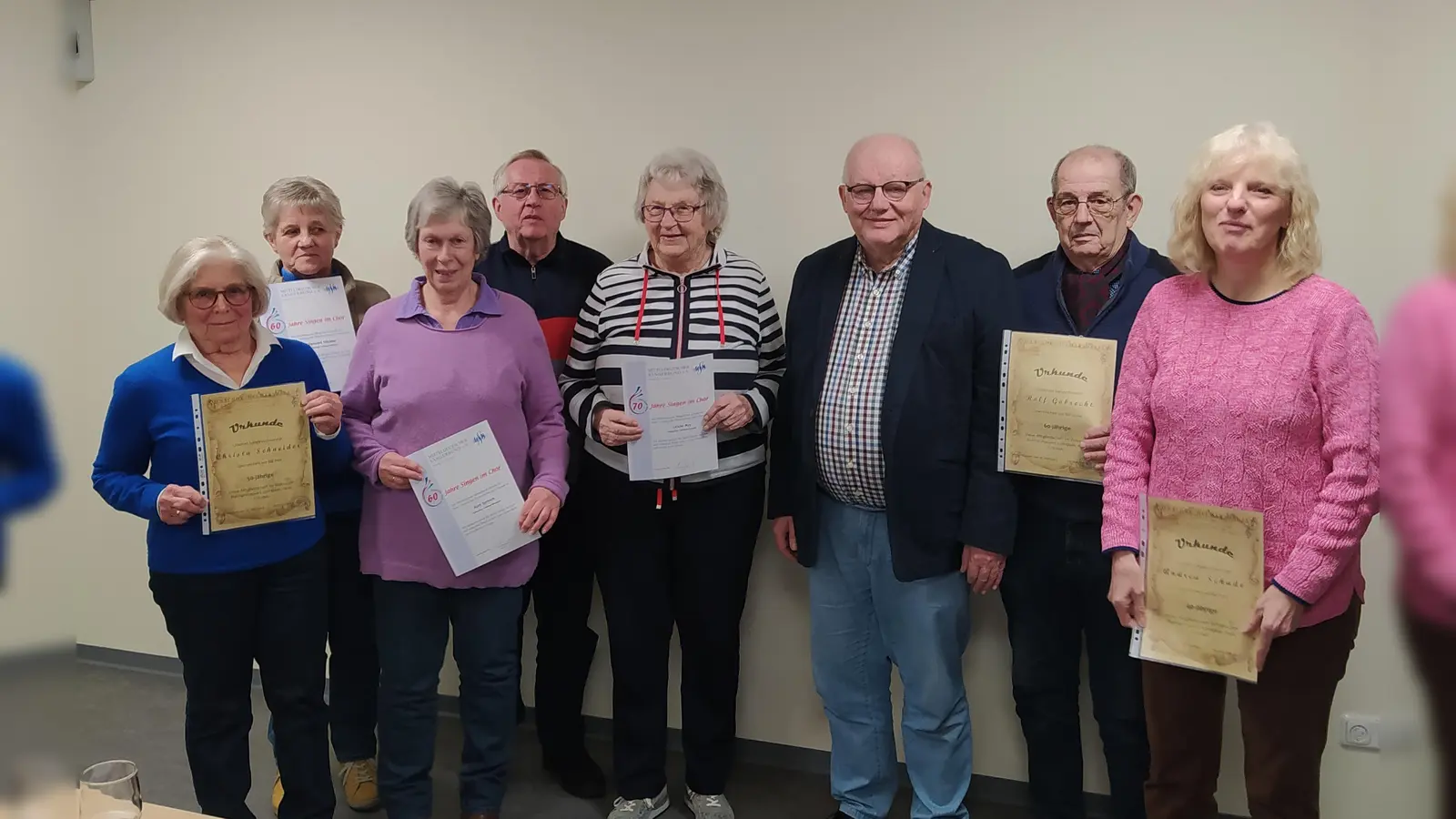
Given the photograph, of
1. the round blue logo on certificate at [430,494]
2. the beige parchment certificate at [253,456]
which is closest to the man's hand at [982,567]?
the round blue logo on certificate at [430,494]

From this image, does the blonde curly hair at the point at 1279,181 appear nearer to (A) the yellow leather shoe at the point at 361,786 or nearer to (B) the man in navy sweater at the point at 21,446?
(B) the man in navy sweater at the point at 21,446

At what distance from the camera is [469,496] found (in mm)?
2291

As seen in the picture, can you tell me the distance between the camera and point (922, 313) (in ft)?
7.32

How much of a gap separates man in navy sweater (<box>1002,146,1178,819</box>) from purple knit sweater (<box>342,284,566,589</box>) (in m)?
1.16

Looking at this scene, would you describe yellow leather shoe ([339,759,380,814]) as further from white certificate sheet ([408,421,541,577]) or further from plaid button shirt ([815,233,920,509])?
plaid button shirt ([815,233,920,509])

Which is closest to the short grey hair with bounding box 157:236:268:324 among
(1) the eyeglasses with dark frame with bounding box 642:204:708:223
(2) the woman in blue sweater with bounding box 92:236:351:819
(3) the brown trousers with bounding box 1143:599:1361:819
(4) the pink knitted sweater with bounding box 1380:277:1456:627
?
(2) the woman in blue sweater with bounding box 92:236:351:819

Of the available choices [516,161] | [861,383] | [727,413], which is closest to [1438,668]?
[861,383]

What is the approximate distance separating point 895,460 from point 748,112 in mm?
1275

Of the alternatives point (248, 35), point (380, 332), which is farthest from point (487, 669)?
point (248, 35)

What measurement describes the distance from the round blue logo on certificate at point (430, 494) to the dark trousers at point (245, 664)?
10.3 inches

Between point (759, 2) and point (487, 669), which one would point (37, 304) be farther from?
point (759, 2)

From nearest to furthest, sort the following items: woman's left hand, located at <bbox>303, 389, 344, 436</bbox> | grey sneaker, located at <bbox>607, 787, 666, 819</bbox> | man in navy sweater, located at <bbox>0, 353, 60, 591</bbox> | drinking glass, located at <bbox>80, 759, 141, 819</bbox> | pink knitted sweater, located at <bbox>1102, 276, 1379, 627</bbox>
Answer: man in navy sweater, located at <bbox>0, 353, 60, 591</bbox>
drinking glass, located at <bbox>80, 759, 141, 819</bbox>
pink knitted sweater, located at <bbox>1102, 276, 1379, 627</bbox>
woman's left hand, located at <bbox>303, 389, 344, 436</bbox>
grey sneaker, located at <bbox>607, 787, 666, 819</bbox>

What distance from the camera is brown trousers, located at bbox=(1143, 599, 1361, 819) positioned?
1.68 metres

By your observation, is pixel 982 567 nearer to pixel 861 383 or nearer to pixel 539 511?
pixel 861 383
